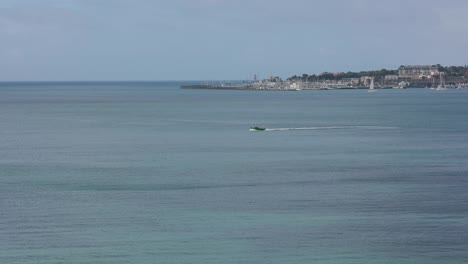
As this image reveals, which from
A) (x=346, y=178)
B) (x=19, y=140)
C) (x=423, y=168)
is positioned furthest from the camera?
(x=19, y=140)

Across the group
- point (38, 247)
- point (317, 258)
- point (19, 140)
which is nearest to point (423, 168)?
point (317, 258)

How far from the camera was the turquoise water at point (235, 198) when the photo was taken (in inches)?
933

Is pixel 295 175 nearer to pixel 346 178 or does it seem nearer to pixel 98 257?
pixel 346 178

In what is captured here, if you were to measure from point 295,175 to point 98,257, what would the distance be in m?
14.6

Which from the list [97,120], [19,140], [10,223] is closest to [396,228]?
[10,223]

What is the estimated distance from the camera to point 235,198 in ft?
101

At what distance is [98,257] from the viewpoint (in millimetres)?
22922

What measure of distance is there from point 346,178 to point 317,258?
1315 cm

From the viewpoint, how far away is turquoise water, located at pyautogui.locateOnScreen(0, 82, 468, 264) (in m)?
23.7

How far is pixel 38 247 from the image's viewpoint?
2375 cm

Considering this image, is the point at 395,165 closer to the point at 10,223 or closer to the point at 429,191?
the point at 429,191

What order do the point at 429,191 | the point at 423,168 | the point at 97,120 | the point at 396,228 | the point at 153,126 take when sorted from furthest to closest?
the point at 97,120
the point at 153,126
the point at 423,168
the point at 429,191
the point at 396,228

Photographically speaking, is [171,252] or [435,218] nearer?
[171,252]

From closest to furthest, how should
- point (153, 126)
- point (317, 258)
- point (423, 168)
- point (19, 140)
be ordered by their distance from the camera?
point (317, 258)
point (423, 168)
point (19, 140)
point (153, 126)
